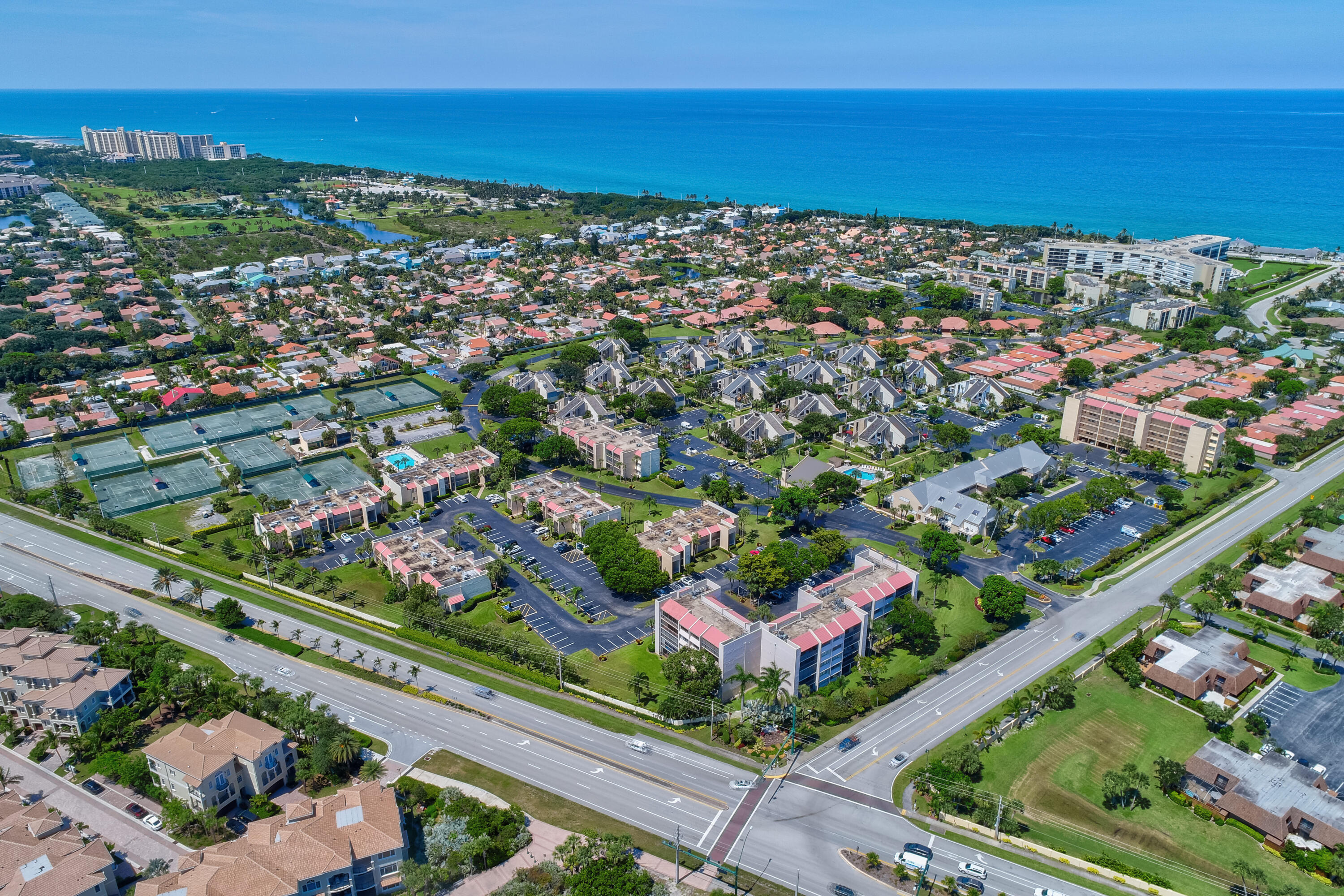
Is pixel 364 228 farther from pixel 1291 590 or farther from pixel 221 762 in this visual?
pixel 1291 590

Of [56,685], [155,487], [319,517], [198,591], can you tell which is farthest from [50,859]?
[155,487]

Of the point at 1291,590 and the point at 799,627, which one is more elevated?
the point at 799,627

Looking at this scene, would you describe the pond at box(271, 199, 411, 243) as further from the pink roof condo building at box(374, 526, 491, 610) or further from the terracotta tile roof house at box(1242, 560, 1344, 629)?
the terracotta tile roof house at box(1242, 560, 1344, 629)

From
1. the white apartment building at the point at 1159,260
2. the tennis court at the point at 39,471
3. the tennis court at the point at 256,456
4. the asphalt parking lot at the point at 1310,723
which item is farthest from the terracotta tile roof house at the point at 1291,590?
the tennis court at the point at 39,471

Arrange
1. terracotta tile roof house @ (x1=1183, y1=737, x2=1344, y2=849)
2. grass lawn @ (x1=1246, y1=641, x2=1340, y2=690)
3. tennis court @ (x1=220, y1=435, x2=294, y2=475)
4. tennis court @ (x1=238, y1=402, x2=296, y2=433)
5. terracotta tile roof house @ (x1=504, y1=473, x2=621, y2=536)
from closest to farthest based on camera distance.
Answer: terracotta tile roof house @ (x1=1183, y1=737, x2=1344, y2=849) < grass lawn @ (x1=1246, y1=641, x2=1340, y2=690) < terracotta tile roof house @ (x1=504, y1=473, x2=621, y2=536) < tennis court @ (x1=220, y1=435, x2=294, y2=475) < tennis court @ (x1=238, y1=402, x2=296, y2=433)

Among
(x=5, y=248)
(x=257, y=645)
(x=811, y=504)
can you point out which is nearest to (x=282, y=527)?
(x=257, y=645)

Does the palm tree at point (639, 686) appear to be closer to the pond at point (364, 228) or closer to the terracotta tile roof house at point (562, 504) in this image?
the terracotta tile roof house at point (562, 504)

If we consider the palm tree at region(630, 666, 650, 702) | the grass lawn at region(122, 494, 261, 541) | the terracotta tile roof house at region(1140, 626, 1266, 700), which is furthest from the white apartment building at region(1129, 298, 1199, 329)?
the grass lawn at region(122, 494, 261, 541)
